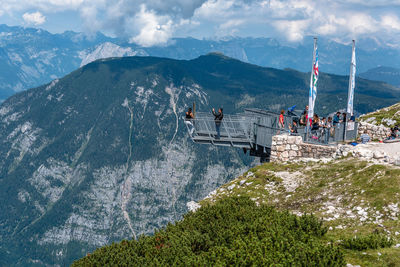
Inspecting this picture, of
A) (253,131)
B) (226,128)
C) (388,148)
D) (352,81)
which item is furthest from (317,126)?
(226,128)

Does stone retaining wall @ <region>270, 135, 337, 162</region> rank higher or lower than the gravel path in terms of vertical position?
lower

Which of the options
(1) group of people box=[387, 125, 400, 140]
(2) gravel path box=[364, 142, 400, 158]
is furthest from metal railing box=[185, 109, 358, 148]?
(2) gravel path box=[364, 142, 400, 158]

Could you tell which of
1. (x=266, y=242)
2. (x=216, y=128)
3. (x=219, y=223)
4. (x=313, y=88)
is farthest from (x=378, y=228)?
(x=216, y=128)

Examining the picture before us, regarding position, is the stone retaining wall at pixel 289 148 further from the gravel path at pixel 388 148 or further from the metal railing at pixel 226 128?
the gravel path at pixel 388 148

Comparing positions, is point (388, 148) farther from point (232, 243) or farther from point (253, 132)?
point (232, 243)

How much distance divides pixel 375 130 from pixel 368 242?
88.0 feet

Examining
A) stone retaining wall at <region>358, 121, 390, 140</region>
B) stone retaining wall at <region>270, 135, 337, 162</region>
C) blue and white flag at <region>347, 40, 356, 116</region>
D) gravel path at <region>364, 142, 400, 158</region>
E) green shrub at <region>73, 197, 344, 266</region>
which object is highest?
blue and white flag at <region>347, 40, 356, 116</region>

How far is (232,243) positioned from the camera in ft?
49.3

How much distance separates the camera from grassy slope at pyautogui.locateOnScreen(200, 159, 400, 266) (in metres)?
16.0

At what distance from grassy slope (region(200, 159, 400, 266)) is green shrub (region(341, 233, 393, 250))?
1.14 ft

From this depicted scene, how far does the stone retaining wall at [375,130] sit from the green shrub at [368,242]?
1002 inches

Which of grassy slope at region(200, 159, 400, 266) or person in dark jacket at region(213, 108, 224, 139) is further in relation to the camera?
person in dark jacket at region(213, 108, 224, 139)

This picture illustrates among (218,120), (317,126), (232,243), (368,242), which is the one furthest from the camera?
(218,120)

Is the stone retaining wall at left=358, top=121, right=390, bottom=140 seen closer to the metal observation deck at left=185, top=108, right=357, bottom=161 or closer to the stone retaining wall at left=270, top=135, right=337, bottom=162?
the metal observation deck at left=185, top=108, right=357, bottom=161
